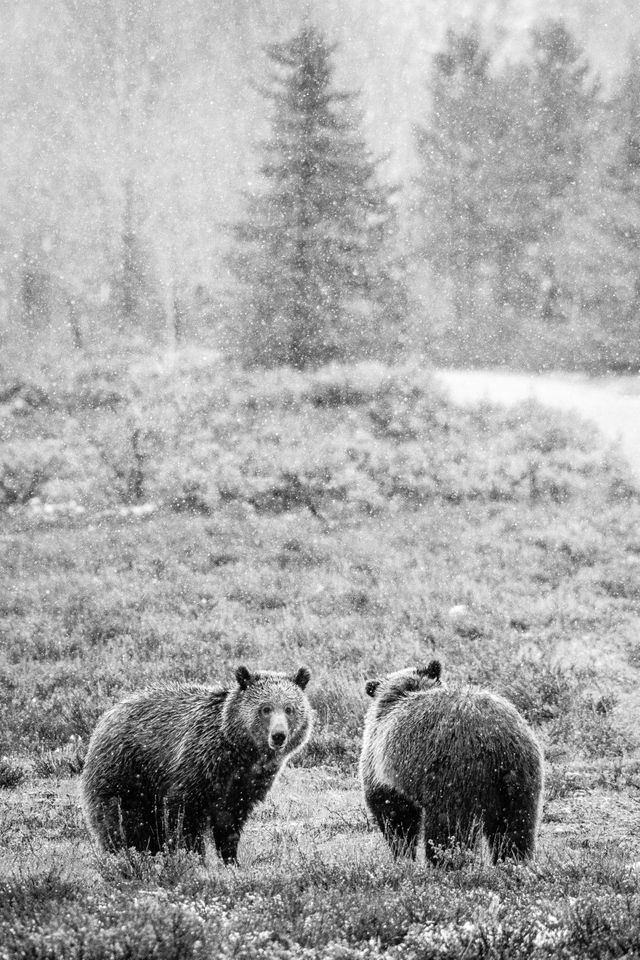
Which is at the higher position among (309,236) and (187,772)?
(309,236)

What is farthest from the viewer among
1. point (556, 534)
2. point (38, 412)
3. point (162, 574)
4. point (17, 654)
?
point (38, 412)

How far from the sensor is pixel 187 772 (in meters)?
5.83

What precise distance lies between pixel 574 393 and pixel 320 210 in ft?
35.6

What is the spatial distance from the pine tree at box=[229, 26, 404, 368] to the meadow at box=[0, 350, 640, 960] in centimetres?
153

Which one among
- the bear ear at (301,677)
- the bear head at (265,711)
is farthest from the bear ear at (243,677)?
the bear ear at (301,677)

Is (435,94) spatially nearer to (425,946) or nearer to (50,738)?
(50,738)

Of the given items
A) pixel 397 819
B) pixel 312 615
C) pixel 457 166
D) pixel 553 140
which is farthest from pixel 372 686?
pixel 457 166

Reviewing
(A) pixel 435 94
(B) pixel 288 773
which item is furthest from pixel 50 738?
(A) pixel 435 94

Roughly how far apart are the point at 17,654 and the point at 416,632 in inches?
233

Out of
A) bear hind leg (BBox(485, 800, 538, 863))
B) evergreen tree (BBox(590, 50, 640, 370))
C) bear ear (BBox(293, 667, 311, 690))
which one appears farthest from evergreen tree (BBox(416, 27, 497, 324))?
bear hind leg (BBox(485, 800, 538, 863))

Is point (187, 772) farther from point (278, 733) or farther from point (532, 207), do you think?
point (532, 207)

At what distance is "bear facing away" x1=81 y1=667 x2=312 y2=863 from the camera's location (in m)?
5.82

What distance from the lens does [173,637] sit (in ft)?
38.3

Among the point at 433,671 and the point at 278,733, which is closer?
the point at 278,733
